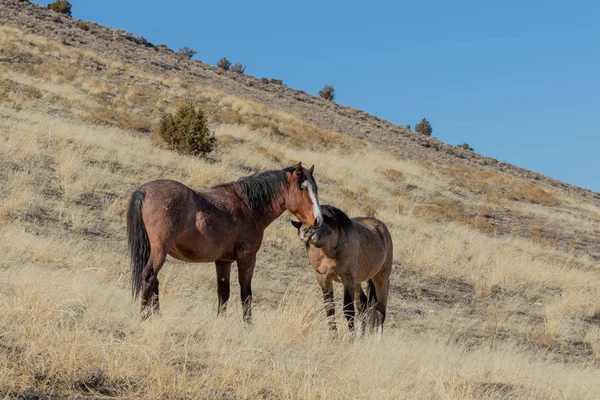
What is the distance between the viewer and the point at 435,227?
2022 cm

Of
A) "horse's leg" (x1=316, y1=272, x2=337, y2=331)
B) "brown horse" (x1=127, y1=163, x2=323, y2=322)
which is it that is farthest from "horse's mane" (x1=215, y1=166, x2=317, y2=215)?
"horse's leg" (x1=316, y1=272, x2=337, y2=331)

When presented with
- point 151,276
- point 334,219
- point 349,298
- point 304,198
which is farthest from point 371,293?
point 151,276

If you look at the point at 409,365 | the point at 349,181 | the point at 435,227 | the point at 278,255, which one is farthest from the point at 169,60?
the point at 409,365

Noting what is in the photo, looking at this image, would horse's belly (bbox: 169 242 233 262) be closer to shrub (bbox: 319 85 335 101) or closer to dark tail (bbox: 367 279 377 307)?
dark tail (bbox: 367 279 377 307)

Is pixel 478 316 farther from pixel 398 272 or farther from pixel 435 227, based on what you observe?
pixel 435 227

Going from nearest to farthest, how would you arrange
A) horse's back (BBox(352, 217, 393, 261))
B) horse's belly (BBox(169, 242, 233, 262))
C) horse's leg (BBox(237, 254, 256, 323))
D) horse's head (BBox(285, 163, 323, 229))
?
horse's belly (BBox(169, 242, 233, 262)) → horse's leg (BBox(237, 254, 256, 323)) → horse's head (BBox(285, 163, 323, 229)) → horse's back (BBox(352, 217, 393, 261))

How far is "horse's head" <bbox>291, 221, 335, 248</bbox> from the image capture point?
8.00 metres

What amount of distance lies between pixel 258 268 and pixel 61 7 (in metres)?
44.5

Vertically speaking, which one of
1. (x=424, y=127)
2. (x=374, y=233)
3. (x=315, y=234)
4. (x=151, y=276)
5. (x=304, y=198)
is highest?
(x=424, y=127)

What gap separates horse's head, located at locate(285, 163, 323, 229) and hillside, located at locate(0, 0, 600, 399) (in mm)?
997

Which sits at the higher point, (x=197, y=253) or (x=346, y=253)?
(x=346, y=253)

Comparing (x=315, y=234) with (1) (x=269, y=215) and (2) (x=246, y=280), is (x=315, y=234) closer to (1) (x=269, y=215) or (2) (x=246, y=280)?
(1) (x=269, y=215)

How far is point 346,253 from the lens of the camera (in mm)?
8781

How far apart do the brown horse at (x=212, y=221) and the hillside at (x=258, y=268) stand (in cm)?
46
